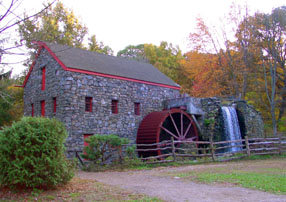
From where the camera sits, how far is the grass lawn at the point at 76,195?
583 centimetres

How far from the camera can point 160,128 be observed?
14.9 metres

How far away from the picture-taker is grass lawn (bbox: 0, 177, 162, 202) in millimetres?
5832

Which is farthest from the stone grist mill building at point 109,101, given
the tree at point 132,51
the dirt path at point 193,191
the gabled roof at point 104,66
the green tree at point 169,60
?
the tree at point 132,51

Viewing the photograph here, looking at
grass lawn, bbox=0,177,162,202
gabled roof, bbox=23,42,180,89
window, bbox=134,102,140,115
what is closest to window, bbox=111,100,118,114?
gabled roof, bbox=23,42,180,89

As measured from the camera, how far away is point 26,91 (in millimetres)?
16484

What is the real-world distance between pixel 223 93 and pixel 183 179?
63.2 ft

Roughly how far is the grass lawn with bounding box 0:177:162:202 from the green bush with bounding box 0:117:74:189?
20cm

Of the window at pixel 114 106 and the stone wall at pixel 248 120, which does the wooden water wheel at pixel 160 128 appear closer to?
the window at pixel 114 106

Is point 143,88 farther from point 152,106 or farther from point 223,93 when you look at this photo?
point 223,93

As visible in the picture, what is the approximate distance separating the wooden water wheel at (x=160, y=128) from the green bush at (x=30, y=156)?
783cm

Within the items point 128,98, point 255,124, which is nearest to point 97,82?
point 128,98

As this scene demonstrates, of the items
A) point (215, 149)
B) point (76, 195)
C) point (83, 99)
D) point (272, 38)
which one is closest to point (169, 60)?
point (272, 38)

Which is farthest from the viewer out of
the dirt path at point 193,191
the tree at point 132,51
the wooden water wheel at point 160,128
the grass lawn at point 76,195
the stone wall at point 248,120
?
the tree at point 132,51

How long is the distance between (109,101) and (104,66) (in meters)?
2.16
